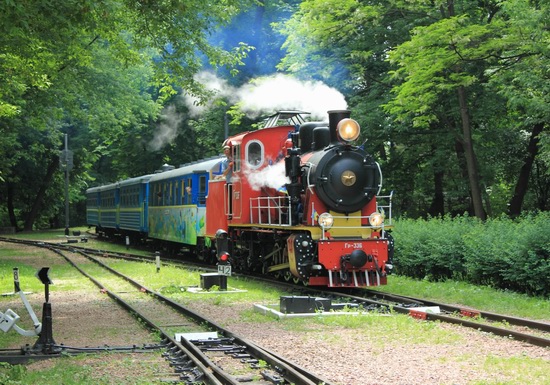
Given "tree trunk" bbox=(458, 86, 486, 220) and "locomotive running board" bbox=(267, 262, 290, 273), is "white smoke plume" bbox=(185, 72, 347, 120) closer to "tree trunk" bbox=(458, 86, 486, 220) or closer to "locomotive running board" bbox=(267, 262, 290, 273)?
"locomotive running board" bbox=(267, 262, 290, 273)

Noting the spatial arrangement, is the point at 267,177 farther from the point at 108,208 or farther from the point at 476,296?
the point at 108,208

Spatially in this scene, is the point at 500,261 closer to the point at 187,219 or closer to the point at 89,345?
the point at 89,345

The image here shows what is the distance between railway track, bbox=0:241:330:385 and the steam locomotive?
2891mm

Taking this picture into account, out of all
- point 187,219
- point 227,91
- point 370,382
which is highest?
point 227,91

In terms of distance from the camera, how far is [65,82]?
22344 mm

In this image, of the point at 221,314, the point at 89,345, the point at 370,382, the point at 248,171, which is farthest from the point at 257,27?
the point at 370,382

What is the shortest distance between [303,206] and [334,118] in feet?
6.01

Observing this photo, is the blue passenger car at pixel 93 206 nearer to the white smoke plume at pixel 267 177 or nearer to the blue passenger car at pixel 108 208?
the blue passenger car at pixel 108 208

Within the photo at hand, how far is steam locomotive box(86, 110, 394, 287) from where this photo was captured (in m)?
13.4

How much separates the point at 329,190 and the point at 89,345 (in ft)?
18.7

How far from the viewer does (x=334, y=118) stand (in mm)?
13883

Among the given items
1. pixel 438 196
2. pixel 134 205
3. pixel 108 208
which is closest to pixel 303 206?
pixel 438 196

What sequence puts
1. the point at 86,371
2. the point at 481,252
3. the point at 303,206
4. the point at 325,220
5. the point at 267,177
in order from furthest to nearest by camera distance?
the point at 267,177 < the point at 481,252 < the point at 303,206 < the point at 325,220 < the point at 86,371

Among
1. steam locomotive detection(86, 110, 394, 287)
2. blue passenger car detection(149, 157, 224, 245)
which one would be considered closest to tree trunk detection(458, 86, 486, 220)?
steam locomotive detection(86, 110, 394, 287)
